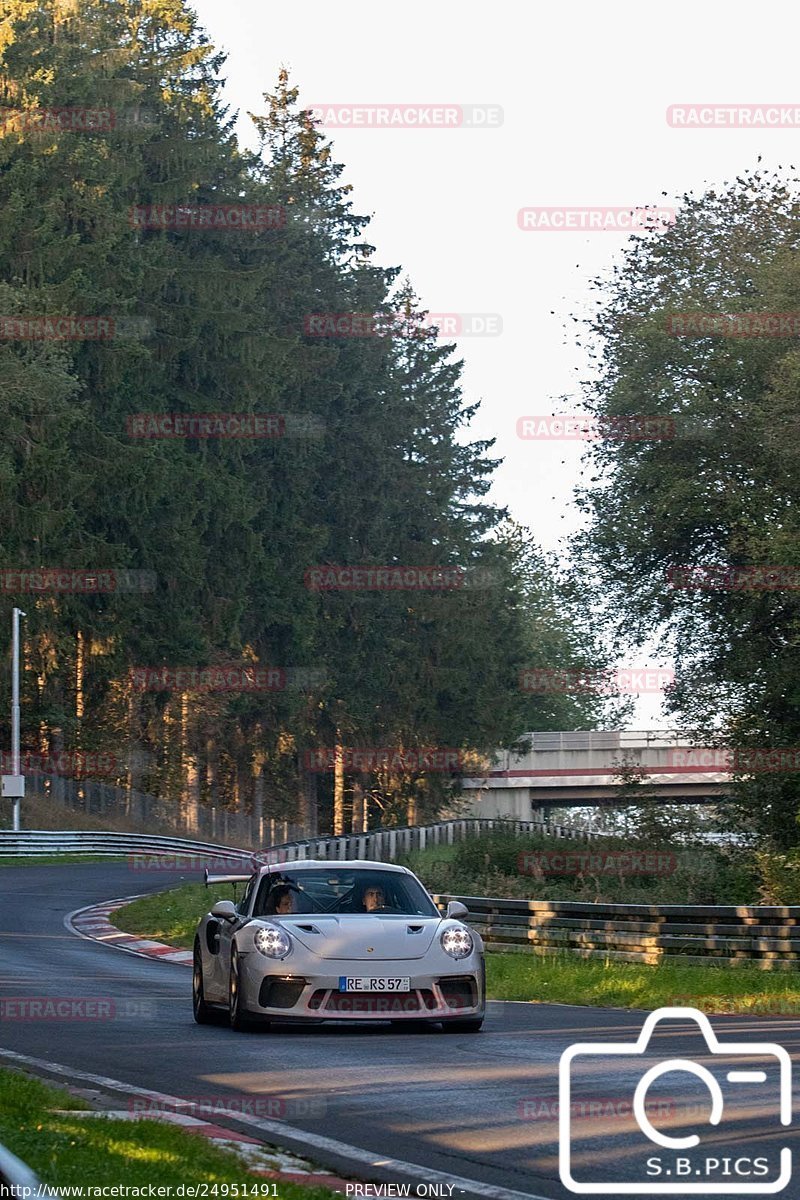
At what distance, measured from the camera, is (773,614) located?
3709 centimetres

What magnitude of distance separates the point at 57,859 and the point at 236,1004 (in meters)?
38.3

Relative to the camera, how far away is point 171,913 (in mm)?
31000

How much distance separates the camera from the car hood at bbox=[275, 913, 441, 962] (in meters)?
14.5

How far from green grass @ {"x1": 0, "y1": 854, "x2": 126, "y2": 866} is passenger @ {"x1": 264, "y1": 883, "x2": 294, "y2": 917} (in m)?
34.3

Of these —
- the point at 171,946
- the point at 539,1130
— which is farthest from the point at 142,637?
the point at 539,1130

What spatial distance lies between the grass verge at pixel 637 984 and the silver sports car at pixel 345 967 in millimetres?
3889

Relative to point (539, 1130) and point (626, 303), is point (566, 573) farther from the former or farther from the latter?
point (539, 1130)

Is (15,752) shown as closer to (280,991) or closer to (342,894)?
(342,894)
